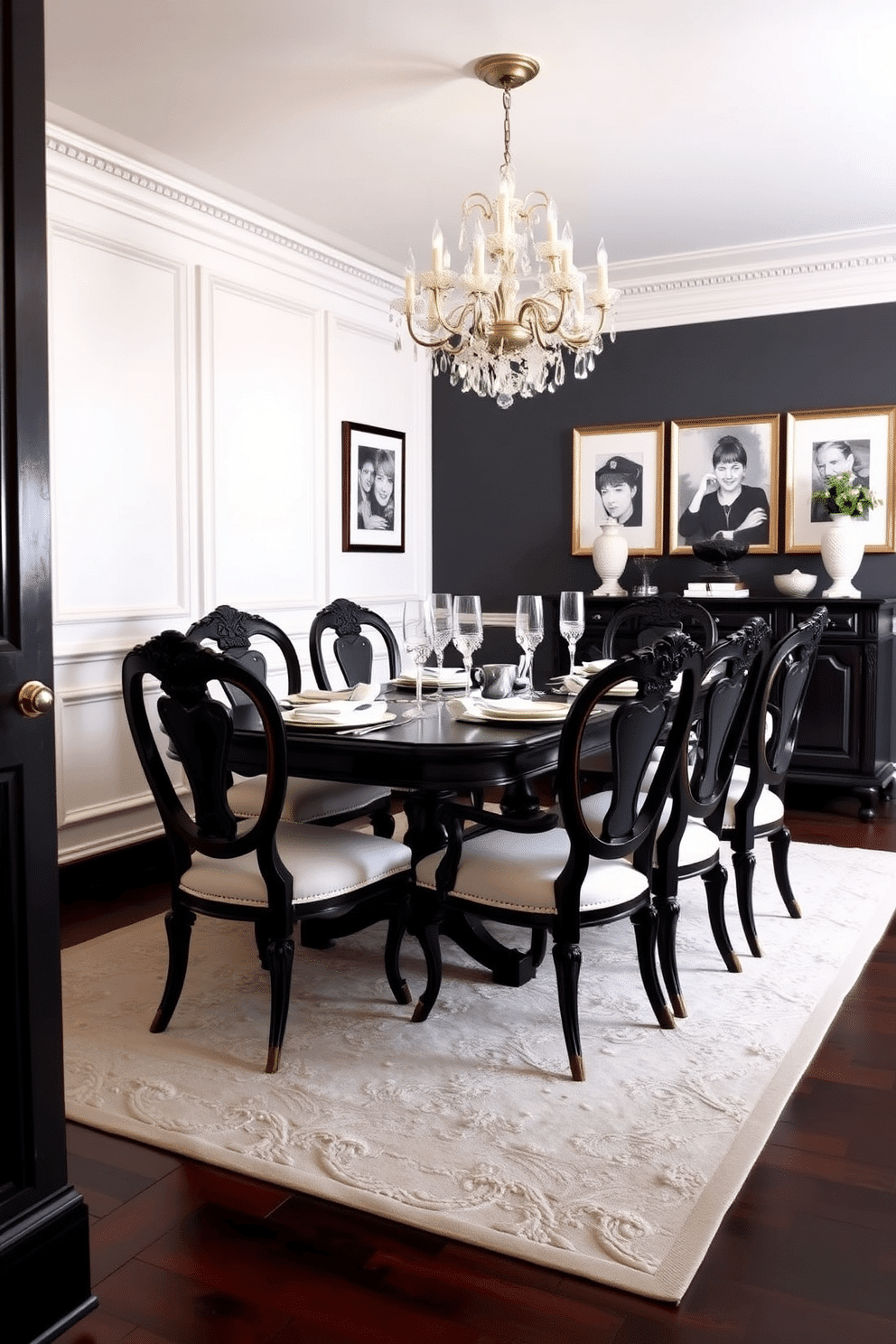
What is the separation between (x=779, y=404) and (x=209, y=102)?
11.2 ft

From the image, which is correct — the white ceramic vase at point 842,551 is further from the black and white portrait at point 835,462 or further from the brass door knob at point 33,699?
the brass door knob at point 33,699

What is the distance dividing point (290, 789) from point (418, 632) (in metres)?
0.79

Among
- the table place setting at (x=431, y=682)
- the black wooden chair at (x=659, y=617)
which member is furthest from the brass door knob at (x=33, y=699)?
the black wooden chair at (x=659, y=617)

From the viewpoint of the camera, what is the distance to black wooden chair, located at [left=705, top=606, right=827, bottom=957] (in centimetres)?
348

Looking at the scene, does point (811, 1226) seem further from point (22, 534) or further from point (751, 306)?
point (751, 306)

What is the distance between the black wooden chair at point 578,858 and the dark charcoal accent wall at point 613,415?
3.64 metres

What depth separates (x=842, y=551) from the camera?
18.8 ft

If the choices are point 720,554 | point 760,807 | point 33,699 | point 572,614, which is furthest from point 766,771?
point 720,554

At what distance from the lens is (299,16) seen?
344 centimetres

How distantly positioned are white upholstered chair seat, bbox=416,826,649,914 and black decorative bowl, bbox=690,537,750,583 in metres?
3.30

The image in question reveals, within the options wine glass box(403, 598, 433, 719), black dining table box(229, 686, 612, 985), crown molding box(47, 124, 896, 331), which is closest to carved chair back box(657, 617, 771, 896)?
black dining table box(229, 686, 612, 985)

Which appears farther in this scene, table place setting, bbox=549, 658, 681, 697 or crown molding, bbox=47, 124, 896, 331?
crown molding, bbox=47, 124, 896, 331

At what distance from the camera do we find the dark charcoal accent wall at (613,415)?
5973 millimetres

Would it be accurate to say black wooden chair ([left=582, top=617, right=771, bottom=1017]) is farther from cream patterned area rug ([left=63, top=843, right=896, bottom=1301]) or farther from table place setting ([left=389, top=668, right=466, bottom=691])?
table place setting ([left=389, top=668, right=466, bottom=691])
